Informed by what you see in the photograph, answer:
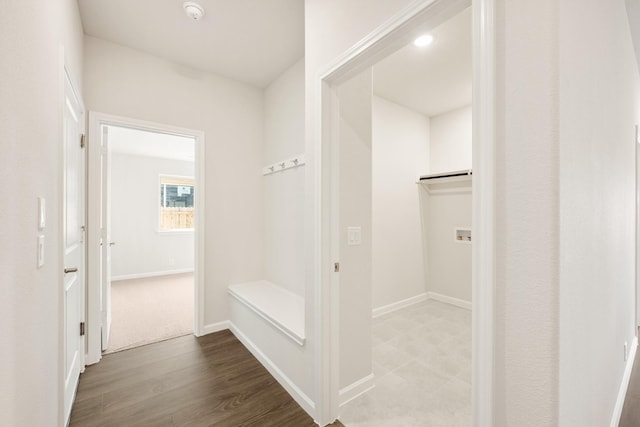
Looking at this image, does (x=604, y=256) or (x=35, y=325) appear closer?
(x=35, y=325)

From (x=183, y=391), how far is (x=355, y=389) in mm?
1232

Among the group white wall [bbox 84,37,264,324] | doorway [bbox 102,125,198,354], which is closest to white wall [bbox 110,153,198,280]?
doorway [bbox 102,125,198,354]

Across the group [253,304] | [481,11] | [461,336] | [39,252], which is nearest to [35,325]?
[39,252]

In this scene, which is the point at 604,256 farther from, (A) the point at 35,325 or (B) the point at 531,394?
(A) the point at 35,325

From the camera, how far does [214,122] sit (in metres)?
2.92

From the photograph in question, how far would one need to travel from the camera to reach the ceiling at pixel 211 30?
201 cm

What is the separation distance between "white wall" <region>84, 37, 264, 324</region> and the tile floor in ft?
5.63

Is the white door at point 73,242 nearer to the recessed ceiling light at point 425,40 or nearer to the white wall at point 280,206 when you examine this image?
the white wall at point 280,206

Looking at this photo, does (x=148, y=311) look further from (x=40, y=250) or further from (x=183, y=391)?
(x=40, y=250)

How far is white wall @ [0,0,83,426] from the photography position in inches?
31.1

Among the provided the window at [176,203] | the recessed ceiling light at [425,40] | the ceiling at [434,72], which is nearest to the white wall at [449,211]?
the ceiling at [434,72]

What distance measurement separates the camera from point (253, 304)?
2385 mm

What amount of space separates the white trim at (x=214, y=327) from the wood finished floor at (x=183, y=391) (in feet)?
0.87

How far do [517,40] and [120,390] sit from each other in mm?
2926
